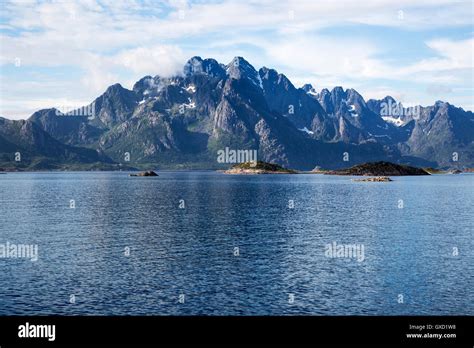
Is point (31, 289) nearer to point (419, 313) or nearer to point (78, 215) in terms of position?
point (419, 313)

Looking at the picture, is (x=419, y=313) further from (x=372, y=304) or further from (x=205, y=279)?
(x=205, y=279)

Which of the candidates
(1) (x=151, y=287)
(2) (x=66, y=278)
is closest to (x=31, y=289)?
(2) (x=66, y=278)

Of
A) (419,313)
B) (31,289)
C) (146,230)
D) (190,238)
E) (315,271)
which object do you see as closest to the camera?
(419,313)

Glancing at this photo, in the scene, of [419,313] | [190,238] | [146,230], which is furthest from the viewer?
[146,230]

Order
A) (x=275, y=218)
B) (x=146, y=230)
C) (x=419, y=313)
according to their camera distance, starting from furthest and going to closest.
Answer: (x=275, y=218) < (x=146, y=230) < (x=419, y=313)

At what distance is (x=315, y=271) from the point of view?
66938 millimetres

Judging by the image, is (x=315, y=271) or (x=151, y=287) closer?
(x=151, y=287)

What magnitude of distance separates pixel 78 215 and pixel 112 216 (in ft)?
31.7

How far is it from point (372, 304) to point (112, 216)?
299ft

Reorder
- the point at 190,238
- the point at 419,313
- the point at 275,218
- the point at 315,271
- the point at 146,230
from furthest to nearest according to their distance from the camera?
the point at 275,218 → the point at 146,230 → the point at 190,238 → the point at 315,271 → the point at 419,313

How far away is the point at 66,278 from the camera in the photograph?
6253 cm

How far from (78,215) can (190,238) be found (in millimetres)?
50737
